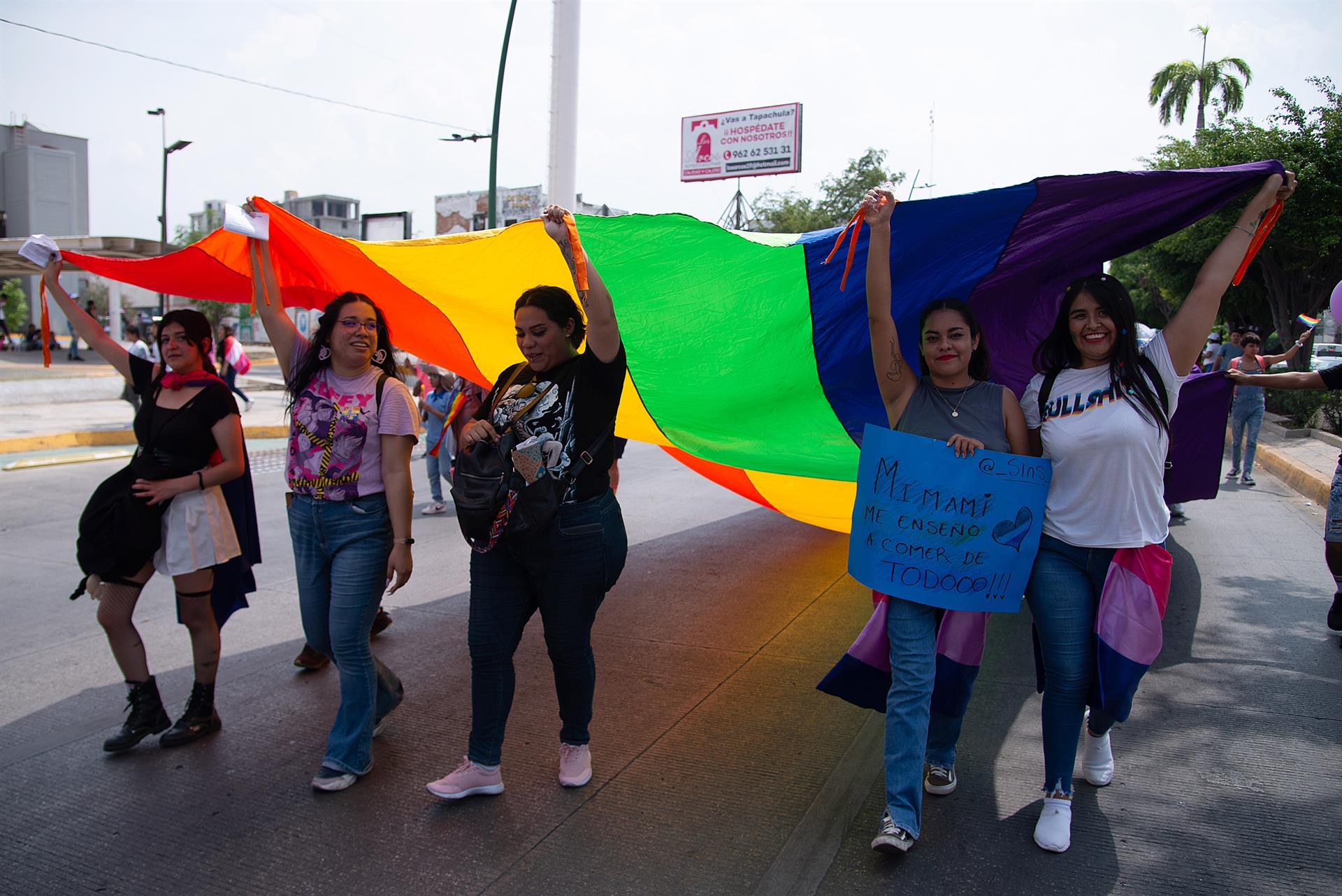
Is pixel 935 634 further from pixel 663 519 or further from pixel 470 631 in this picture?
pixel 663 519

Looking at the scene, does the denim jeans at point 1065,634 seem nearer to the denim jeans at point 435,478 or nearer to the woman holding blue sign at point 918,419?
A: the woman holding blue sign at point 918,419

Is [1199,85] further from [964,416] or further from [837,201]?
[964,416]

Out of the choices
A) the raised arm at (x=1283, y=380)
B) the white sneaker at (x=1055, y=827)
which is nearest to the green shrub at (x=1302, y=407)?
the raised arm at (x=1283, y=380)

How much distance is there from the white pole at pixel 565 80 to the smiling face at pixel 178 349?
9318 millimetres

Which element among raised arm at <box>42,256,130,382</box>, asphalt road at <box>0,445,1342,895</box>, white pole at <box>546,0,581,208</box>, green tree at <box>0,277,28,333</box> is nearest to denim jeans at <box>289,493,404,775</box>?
asphalt road at <box>0,445,1342,895</box>

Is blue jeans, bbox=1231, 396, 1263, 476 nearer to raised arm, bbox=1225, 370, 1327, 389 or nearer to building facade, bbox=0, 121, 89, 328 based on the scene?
raised arm, bbox=1225, 370, 1327, 389

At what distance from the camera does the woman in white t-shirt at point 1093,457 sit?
2807mm

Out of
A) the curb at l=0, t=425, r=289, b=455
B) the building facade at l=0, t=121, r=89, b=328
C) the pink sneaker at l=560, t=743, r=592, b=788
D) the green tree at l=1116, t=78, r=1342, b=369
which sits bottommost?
the curb at l=0, t=425, r=289, b=455

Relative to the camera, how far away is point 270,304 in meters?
3.76

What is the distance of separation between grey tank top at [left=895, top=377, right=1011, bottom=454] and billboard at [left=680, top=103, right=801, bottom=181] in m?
41.6

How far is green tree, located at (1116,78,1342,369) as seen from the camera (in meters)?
15.7

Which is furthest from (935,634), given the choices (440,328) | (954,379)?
(440,328)

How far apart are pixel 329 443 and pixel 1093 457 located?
→ 253 cm

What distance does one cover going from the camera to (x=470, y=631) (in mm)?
3176
